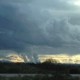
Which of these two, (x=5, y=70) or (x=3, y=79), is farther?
(x=5, y=70)

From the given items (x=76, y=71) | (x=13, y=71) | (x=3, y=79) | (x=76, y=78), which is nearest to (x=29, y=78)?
(x=3, y=79)

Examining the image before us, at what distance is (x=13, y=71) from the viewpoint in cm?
6444

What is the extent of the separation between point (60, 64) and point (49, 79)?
3059 centimetres

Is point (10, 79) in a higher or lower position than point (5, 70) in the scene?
lower

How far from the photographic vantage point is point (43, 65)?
72062 mm

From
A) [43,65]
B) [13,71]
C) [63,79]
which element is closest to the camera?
[63,79]

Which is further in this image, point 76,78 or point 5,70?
point 5,70

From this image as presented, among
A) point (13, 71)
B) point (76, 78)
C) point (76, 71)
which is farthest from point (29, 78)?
point (76, 71)

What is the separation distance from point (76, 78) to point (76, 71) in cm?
3014

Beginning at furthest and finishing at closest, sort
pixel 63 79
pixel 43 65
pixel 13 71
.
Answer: pixel 43 65 < pixel 13 71 < pixel 63 79

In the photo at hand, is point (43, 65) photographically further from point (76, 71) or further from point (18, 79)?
point (18, 79)

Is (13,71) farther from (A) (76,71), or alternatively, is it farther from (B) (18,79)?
(B) (18,79)

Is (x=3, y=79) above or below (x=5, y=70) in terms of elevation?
below

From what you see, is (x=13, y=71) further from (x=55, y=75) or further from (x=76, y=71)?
(x=55, y=75)
